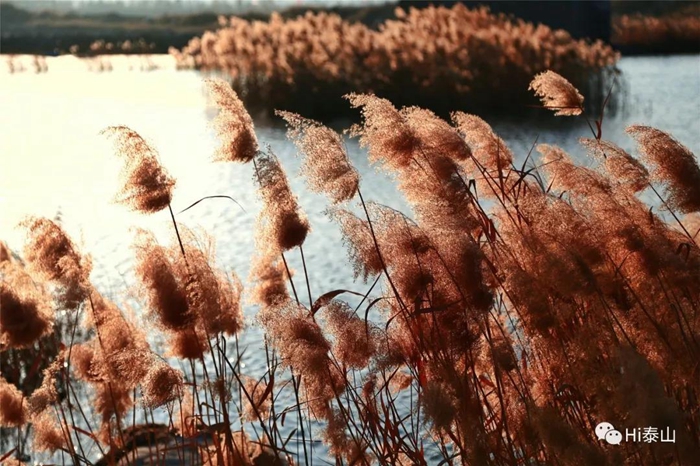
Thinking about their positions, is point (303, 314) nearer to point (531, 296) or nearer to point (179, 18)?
point (531, 296)

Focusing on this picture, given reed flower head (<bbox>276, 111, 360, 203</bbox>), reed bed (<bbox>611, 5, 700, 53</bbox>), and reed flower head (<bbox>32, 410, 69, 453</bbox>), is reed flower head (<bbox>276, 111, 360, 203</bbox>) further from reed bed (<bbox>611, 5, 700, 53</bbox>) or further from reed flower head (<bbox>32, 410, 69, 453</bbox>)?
reed bed (<bbox>611, 5, 700, 53</bbox>)

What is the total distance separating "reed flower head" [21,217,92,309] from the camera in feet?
8.68

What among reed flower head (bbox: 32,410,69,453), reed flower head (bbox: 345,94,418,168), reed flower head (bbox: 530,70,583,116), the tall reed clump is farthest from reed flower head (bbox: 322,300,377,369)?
the tall reed clump

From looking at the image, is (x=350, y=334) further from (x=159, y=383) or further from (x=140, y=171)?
(x=140, y=171)

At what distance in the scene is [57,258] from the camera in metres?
2.66

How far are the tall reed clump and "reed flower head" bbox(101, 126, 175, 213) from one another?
10427 mm

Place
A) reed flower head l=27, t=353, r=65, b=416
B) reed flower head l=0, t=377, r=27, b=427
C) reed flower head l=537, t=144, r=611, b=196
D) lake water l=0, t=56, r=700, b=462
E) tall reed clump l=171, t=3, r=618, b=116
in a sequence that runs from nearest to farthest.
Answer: reed flower head l=537, t=144, r=611, b=196 → reed flower head l=27, t=353, r=65, b=416 → reed flower head l=0, t=377, r=27, b=427 → lake water l=0, t=56, r=700, b=462 → tall reed clump l=171, t=3, r=618, b=116

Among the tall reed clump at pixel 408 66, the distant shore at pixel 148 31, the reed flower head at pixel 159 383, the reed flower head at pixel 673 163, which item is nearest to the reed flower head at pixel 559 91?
the reed flower head at pixel 673 163

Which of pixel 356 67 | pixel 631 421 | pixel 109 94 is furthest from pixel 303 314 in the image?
pixel 109 94

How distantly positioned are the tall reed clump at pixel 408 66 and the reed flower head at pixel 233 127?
10380mm

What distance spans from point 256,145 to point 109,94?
1348 cm

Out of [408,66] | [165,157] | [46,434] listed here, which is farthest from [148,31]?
[46,434]

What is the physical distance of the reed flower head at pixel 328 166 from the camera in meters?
2.41

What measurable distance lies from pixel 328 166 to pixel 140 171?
0.42m
